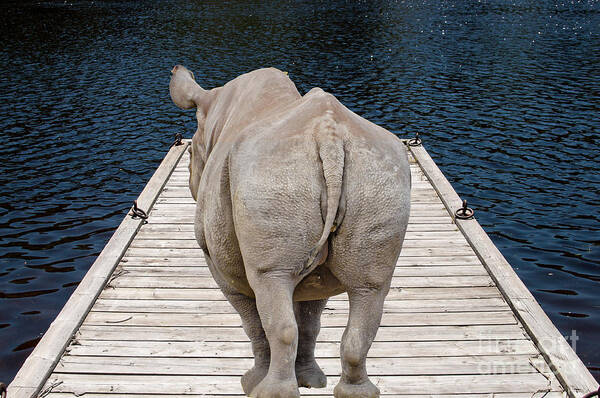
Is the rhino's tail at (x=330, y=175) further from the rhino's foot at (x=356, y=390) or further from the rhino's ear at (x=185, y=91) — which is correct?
the rhino's ear at (x=185, y=91)

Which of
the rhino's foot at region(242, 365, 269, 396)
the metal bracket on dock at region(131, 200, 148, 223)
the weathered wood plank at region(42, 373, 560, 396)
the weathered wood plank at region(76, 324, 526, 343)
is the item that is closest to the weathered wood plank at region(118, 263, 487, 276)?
the weathered wood plank at region(76, 324, 526, 343)

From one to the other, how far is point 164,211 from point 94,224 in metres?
3.58

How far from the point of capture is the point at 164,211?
364 inches

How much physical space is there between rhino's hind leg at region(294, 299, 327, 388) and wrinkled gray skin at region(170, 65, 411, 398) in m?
0.67

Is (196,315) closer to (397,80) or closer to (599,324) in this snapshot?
(599,324)

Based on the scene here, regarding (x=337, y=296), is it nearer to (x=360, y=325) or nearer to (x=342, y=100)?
(x=360, y=325)

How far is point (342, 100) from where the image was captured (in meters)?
20.4

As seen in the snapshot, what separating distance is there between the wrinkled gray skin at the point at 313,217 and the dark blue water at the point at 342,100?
6330 mm

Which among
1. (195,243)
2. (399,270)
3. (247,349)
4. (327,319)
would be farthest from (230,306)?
(399,270)

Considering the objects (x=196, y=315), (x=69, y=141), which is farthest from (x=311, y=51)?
(x=196, y=315)

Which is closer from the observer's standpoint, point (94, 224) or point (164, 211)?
point (164, 211)

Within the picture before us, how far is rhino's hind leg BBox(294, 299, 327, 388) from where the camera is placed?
3.80 m

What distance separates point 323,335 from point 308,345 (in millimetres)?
2266

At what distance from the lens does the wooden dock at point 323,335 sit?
5.34 metres
